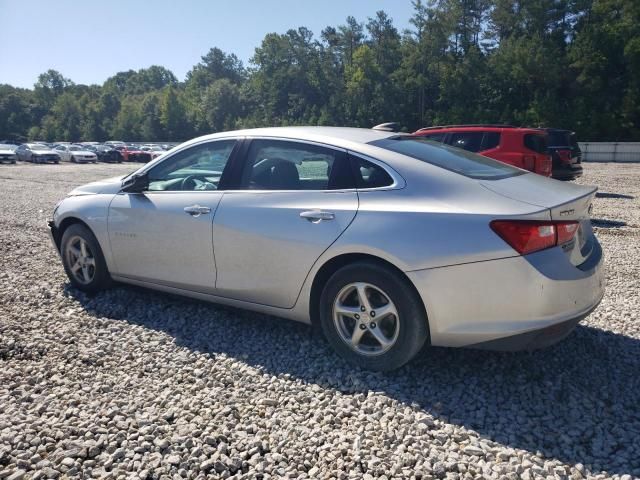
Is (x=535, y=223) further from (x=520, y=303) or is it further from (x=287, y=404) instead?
(x=287, y=404)

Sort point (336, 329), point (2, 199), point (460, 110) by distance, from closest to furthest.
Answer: point (336, 329), point (2, 199), point (460, 110)

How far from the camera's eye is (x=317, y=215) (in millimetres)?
3537

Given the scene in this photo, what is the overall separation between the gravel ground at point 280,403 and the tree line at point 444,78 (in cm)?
5077

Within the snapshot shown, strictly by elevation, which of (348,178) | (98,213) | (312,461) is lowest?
(312,461)

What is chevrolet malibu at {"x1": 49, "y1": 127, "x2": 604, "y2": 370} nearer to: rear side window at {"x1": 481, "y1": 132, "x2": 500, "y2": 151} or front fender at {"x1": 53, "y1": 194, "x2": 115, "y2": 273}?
front fender at {"x1": 53, "y1": 194, "x2": 115, "y2": 273}

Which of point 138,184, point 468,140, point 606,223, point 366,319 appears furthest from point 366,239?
Result: point 468,140

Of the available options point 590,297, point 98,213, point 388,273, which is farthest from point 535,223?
point 98,213

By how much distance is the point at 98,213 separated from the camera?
479 centimetres

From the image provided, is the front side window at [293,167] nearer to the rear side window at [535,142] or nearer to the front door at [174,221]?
the front door at [174,221]

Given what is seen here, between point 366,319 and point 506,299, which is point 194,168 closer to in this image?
point 366,319

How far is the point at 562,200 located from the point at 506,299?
0.76m

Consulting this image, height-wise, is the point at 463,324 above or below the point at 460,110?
below

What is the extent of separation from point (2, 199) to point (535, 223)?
14457 millimetres

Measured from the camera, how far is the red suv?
10875 millimetres
